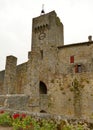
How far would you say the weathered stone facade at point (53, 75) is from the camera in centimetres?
1842

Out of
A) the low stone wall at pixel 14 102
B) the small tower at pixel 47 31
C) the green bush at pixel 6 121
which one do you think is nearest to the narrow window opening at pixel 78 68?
the small tower at pixel 47 31

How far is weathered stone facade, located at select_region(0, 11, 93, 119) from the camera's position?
1842cm

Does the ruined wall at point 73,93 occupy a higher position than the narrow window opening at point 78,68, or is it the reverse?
the narrow window opening at point 78,68

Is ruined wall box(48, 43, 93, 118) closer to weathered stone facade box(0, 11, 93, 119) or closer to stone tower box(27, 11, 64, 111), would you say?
weathered stone facade box(0, 11, 93, 119)

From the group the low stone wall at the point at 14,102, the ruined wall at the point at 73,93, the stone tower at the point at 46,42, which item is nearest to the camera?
the low stone wall at the point at 14,102

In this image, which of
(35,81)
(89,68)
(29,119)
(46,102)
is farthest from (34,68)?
(29,119)

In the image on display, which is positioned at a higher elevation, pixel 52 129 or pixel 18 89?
pixel 18 89

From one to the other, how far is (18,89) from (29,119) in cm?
2208

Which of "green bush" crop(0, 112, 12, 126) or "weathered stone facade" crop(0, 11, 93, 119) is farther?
"weathered stone facade" crop(0, 11, 93, 119)

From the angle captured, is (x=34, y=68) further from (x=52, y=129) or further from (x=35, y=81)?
(x=52, y=129)

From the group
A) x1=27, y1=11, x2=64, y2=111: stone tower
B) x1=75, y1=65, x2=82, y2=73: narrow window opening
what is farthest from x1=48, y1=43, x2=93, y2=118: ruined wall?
x1=27, y1=11, x2=64, y2=111: stone tower

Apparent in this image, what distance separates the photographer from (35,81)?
18719 mm

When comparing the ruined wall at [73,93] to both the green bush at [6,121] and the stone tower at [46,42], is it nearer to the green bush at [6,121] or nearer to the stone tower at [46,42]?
the stone tower at [46,42]

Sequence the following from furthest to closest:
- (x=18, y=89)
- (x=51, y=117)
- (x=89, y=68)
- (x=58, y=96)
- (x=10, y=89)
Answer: (x=18, y=89) → (x=10, y=89) → (x=89, y=68) → (x=58, y=96) → (x=51, y=117)
